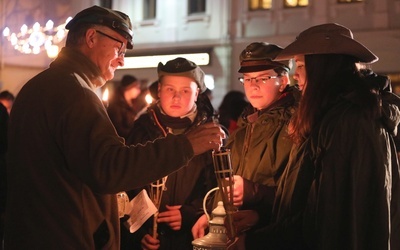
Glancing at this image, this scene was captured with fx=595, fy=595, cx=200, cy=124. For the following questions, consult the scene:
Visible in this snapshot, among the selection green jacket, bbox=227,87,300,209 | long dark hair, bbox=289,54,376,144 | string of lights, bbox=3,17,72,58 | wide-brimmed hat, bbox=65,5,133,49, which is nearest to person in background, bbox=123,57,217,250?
green jacket, bbox=227,87,300,209

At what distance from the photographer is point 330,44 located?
2.87m

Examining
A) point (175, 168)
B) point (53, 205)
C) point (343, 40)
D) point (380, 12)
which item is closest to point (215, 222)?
point (175, 168)

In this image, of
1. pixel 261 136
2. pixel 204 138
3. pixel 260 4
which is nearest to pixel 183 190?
pixel 261 136

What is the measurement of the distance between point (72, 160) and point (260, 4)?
55.6 ft

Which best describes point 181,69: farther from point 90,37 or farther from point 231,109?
point 231,109

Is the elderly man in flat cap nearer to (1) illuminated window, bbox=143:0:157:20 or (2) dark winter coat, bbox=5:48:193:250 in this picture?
(2) dark winter coat, bbox=5:48:193:250

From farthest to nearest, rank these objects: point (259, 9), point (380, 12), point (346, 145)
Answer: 1. point (259, 9)
2. point (380, 12)
3. point (346, 145)

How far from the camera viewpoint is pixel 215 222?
10.7 ft

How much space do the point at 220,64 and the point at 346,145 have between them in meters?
16.9

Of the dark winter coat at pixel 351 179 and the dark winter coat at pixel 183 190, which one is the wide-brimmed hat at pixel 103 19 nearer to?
the dark winter coat at pixel 351 179

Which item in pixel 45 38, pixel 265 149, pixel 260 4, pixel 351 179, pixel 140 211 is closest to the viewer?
pixel 351 179

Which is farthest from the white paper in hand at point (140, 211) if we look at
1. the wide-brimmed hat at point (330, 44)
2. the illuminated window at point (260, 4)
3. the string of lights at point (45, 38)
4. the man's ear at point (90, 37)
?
the illuminated window at point (260, 4)

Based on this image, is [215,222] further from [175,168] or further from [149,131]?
[149,131]

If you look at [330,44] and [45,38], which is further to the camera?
[45,38]
